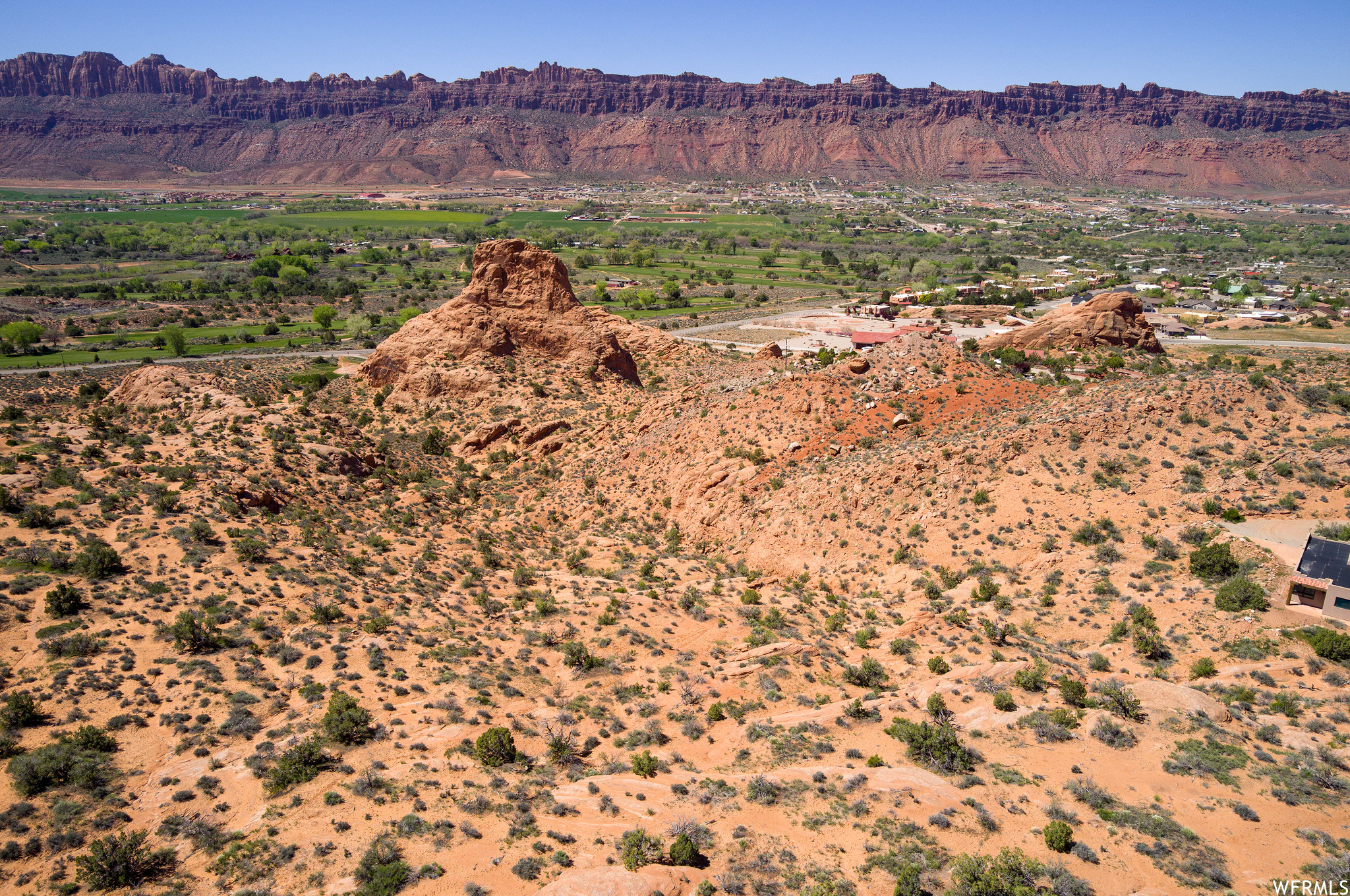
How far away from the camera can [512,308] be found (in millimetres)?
55219

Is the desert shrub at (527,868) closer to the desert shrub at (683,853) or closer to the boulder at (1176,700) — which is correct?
the desert shrub at (683,853)

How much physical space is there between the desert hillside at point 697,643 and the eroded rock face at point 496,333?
27.0 ft

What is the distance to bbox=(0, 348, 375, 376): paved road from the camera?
74625 millimetres

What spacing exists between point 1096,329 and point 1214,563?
3623cm

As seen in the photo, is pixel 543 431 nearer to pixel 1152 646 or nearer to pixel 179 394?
pixel 179 394

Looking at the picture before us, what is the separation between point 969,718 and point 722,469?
67.9ft

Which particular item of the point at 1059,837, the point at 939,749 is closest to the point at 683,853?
the point at 939,749

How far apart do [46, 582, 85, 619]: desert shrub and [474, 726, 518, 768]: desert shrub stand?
14.6 m

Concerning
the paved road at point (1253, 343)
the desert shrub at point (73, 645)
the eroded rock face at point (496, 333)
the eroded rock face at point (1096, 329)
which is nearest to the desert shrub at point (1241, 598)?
the eroded rock face at point (1096, 329)

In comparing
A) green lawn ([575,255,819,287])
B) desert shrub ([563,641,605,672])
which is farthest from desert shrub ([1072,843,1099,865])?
green lawn ([575,255,819,287])

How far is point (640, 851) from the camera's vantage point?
47.2 ft

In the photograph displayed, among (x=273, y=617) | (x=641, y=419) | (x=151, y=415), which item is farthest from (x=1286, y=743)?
(x=151, y=415)

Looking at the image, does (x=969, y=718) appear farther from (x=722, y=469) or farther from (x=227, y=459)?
(x=227, y=459)

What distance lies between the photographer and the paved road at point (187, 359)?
74625 mm
